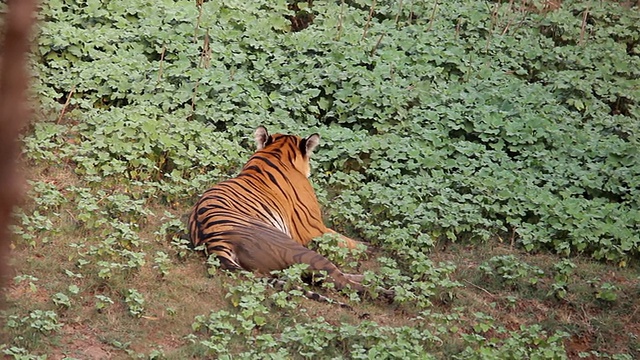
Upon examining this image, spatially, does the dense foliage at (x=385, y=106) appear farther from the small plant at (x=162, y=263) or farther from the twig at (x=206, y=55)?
the small plant at (x=162, y=263)

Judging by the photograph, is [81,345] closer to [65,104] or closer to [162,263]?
[162,263]

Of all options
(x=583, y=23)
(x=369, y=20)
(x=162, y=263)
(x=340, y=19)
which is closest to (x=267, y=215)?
(x=162, y=263)

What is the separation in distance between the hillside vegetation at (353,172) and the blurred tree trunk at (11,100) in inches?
129

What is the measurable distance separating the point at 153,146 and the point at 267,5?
2994 millimetres

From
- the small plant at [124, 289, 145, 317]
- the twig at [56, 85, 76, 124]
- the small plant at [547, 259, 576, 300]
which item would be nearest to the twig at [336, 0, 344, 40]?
the twig at [56, 85, 76, 124]

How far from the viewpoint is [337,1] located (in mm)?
9547

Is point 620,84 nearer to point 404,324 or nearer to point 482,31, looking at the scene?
point 482,31

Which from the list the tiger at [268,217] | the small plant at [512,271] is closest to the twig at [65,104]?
the tiger at [268,217]

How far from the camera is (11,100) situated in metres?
0.81

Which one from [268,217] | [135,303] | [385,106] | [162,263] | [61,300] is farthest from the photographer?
[385,106]

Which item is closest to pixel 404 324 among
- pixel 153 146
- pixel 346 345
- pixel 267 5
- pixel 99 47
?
pixel 346 345

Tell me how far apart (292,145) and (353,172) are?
0.72 meters

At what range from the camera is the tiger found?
5230 millimetres

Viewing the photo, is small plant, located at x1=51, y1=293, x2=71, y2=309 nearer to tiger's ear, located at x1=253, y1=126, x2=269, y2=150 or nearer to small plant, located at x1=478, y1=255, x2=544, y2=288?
tiger's ear, located at x1=253, y1=126, x2=269, y2=150
